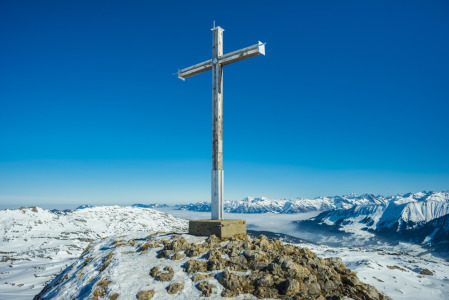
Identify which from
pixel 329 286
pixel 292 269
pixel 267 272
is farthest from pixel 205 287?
pixel 329 286

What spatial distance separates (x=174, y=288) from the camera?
29.0ft

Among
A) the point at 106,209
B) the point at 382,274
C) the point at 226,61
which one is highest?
the point at 226,61

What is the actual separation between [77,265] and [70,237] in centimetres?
9713

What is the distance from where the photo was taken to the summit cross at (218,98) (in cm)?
1380

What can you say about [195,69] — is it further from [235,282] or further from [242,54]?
[235,282]

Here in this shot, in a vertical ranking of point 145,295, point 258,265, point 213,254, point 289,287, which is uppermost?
point 213,254

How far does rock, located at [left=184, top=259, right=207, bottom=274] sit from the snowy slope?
1654 inches

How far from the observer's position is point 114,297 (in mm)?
8906

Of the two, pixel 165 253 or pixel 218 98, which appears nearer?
pixel 165 253

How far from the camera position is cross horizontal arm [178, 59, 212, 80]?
50.8 feet

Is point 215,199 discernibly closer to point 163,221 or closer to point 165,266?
point 165,266

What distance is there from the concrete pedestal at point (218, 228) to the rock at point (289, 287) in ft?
13.4

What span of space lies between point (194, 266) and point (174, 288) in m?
1.13

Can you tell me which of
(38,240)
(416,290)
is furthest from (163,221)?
(416,290)
